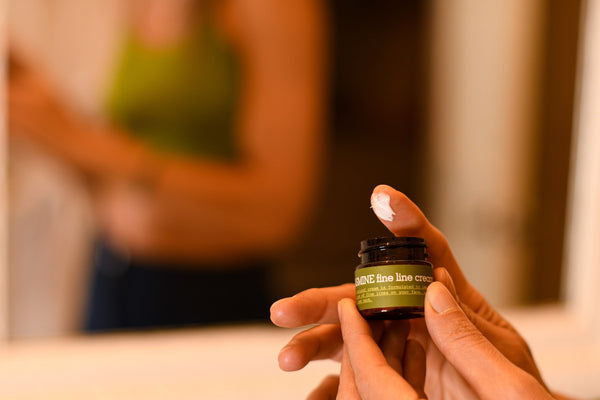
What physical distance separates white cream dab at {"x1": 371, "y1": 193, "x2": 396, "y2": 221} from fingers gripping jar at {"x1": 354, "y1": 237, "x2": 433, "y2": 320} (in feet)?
0.11

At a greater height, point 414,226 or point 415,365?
point 414,226

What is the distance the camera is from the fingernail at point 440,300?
1.53 feet

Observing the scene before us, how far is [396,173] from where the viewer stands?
59.9 inches

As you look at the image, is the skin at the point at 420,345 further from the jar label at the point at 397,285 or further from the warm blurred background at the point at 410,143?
the warm blurred background at the point at 410,143

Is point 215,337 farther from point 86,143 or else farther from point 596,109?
point 596,109

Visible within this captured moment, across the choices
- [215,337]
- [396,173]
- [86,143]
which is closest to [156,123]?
[86,143]

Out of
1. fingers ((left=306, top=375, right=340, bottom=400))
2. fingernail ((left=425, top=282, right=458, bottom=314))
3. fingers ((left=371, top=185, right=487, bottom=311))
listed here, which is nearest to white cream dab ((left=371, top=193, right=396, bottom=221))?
fingers ((left=371, top=185, right=487, bottom=311))

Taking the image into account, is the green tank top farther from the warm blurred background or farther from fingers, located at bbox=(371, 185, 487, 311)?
fingers, located at bbox=(371, 185, 487, 311)

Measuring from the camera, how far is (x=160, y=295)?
1.17m

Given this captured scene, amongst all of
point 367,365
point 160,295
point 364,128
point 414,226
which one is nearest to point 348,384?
point 367,365

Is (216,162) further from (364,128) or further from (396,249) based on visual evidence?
(396,249)

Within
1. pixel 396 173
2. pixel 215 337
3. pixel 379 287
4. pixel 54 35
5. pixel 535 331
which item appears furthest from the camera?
pixel 396 173

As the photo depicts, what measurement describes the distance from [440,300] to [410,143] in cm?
114

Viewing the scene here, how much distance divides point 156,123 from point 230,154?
173 millimetres
